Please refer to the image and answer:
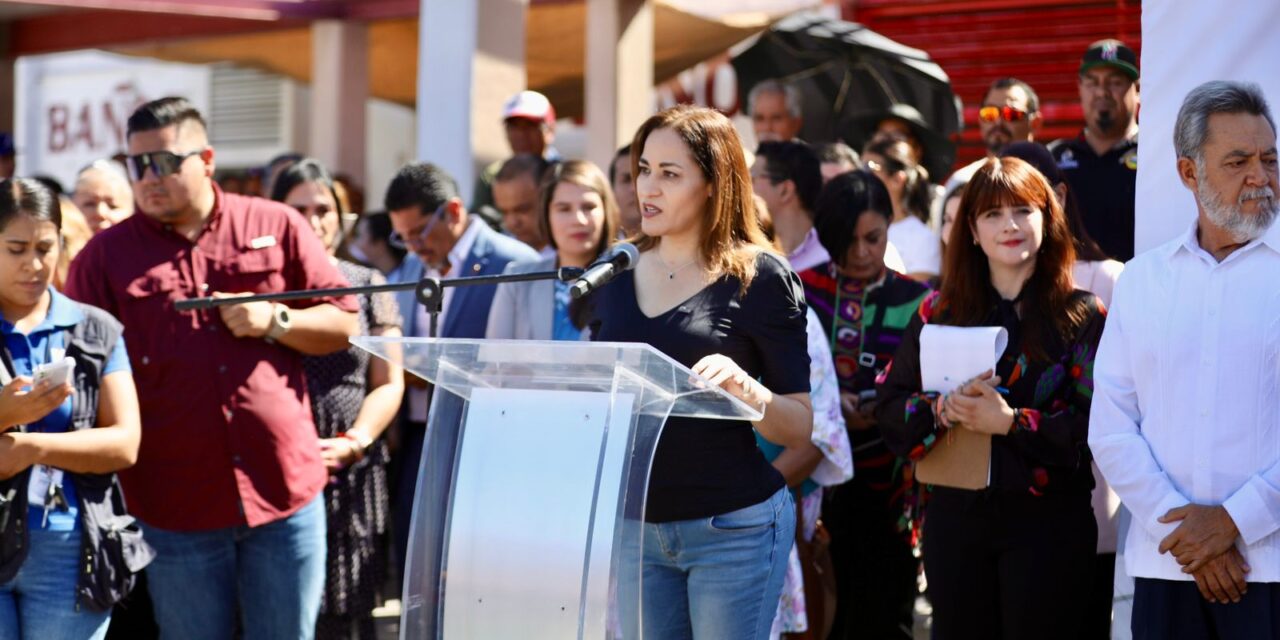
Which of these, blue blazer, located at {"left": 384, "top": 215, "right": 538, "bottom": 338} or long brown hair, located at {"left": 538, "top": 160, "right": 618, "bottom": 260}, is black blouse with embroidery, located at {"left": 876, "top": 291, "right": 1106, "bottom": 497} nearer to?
long brown hair, located at {"left": 538, "top": 160, "right": 618, "bottom": 260}

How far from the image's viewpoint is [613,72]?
1024 cm

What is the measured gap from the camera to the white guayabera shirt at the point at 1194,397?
3818 millimetres

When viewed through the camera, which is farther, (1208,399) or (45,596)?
(45,596)

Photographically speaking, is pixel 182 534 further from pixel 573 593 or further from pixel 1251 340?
pixel 1251 340

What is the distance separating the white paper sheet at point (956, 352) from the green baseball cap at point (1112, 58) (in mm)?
2558

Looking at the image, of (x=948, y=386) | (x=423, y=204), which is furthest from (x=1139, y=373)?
(x=423, y=204)

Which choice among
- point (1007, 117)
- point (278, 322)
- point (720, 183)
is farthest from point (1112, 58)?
point (278, 322)

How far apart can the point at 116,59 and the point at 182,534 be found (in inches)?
567

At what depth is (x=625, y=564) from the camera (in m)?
3.33

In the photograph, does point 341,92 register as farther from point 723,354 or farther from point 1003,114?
point 723,354

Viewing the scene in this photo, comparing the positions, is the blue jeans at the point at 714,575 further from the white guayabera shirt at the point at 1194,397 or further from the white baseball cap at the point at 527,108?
the white baseball cap at the point at 527,108

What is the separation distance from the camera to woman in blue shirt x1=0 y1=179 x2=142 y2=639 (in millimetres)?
4160

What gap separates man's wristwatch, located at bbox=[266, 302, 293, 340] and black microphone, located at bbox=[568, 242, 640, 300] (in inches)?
62.8

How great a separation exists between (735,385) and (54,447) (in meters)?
2.07
